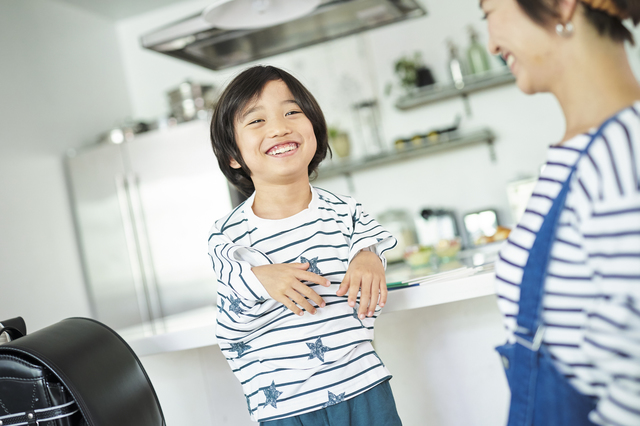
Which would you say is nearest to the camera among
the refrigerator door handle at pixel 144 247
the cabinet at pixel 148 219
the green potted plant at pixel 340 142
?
the cabinet at pixel 148 219

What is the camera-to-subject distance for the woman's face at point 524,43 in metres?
0.56

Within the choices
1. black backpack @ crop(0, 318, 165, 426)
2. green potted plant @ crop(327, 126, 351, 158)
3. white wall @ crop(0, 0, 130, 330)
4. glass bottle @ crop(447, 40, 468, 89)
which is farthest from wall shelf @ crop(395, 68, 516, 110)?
black backpack @ crop(0, 318, 165, 426)

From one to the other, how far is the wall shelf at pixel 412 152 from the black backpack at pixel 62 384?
224 cm

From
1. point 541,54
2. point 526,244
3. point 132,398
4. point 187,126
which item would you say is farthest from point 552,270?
point 187,126

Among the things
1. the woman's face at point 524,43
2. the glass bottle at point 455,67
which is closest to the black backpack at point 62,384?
the woman's face at point 524,43

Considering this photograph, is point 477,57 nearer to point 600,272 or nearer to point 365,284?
point 365,284

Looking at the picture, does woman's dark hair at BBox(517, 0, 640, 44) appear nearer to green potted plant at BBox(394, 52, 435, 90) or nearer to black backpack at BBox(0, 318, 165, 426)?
black backpack at BBox(0, 318, 165, 426)

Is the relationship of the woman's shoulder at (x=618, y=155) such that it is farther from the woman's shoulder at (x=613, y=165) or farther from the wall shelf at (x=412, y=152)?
the wall shelf at (x=412, y=152)

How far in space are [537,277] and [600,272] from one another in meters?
0.06

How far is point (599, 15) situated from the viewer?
1.76ft

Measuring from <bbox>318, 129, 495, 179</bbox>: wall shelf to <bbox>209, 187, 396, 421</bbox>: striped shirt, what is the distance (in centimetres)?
206

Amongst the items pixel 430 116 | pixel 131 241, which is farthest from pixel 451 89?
pixel 131 241

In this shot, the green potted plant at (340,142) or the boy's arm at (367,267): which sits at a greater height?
the green potted plant at (340,142)

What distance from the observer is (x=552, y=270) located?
1.74 ft
